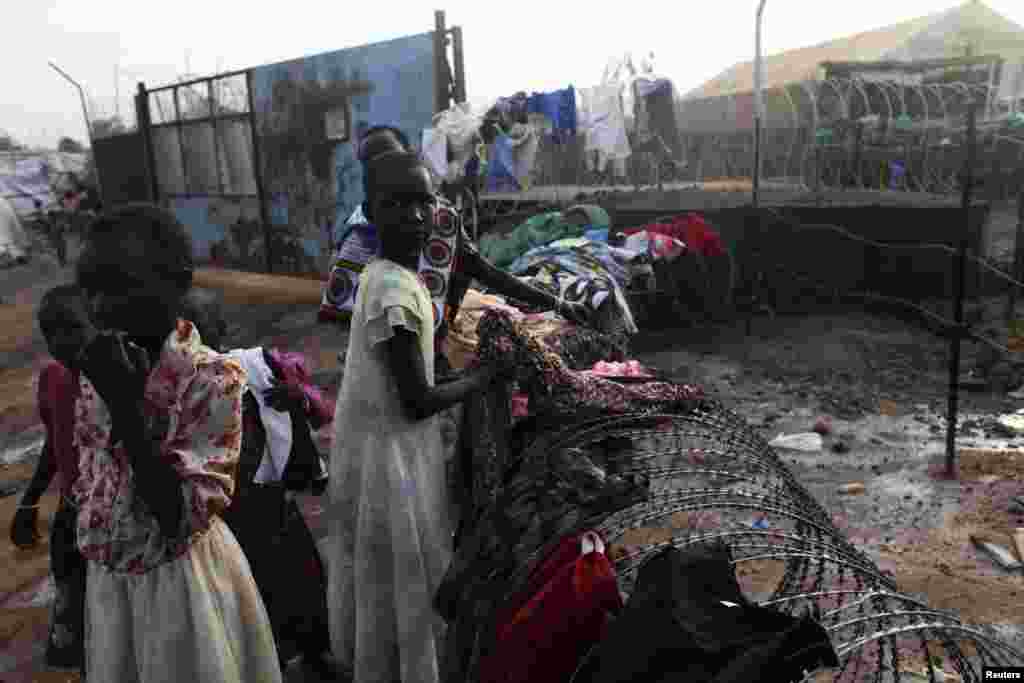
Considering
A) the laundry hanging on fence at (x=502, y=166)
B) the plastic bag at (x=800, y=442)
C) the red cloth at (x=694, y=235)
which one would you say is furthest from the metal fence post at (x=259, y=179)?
the plastic bag at (x=800, y=442)

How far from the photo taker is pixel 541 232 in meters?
6.28

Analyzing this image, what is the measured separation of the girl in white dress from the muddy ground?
2.56ft

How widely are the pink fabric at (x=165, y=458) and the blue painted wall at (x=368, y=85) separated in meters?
8.07

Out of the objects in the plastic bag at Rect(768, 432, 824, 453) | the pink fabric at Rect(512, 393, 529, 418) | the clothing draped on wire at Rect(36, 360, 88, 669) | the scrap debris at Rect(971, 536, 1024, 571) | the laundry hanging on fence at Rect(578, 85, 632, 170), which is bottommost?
the scrap debris at Rect(971, 536, 1024, 571)

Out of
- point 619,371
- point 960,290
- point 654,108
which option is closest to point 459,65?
point 654,108

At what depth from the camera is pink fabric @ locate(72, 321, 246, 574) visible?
184cm

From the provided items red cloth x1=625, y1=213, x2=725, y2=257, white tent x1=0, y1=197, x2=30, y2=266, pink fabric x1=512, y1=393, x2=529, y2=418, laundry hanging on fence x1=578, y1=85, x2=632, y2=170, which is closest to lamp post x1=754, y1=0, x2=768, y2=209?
red cloth x1=625, y1=213, x2=725, y2=257

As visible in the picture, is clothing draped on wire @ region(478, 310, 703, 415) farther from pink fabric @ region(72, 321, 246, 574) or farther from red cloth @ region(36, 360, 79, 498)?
red cloth @ region(36, 360, 79, 498)

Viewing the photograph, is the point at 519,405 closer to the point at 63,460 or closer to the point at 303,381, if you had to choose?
the point at 303,381

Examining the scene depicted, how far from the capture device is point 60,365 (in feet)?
9.45

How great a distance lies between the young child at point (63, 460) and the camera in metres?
2.74

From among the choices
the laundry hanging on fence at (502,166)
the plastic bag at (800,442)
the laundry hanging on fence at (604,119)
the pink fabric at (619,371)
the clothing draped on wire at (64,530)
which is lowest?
the plastic bag at (800,442)

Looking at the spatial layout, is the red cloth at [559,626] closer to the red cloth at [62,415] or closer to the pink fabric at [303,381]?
the pink fabric at [303,381]

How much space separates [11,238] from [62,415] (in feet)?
68.3
